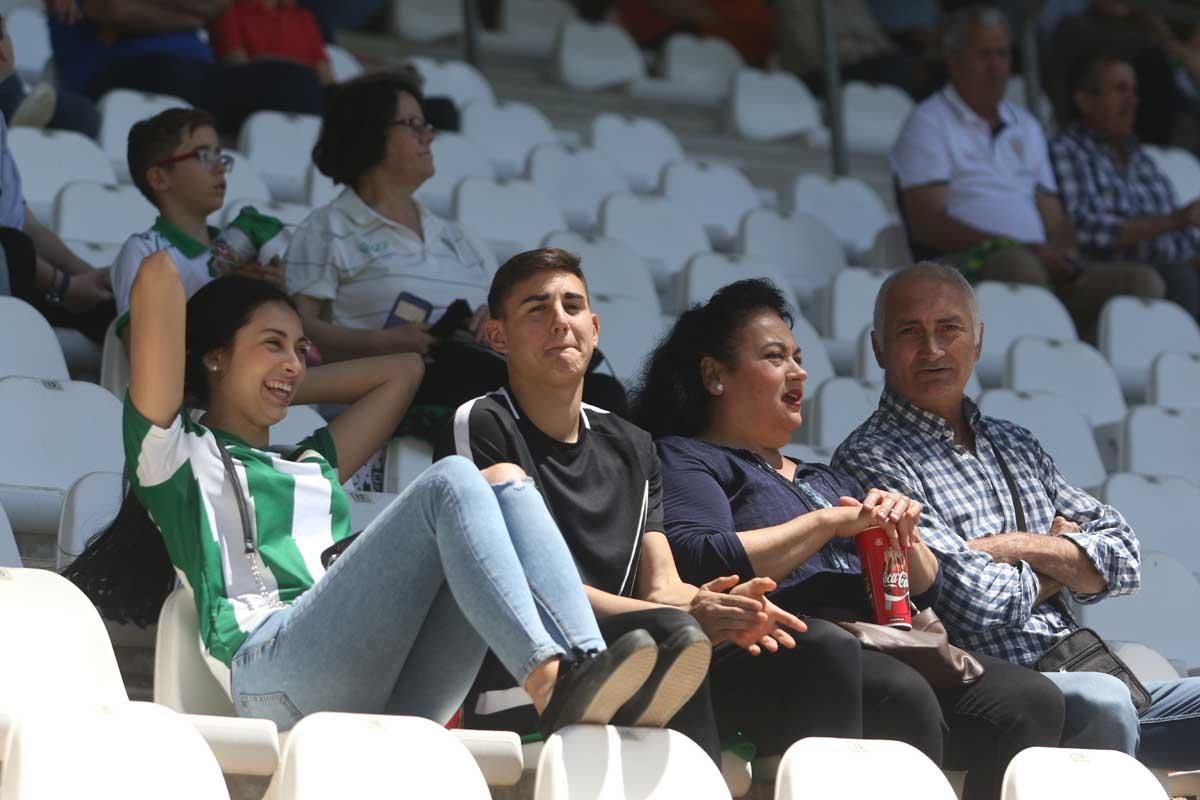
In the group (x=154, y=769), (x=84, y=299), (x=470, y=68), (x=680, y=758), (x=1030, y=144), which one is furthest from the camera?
(x=470, y=68)

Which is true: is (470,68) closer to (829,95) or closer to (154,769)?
(829,95)

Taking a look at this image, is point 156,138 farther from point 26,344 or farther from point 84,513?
point 84,513

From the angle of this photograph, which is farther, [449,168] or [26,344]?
[449,168]

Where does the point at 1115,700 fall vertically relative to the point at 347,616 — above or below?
below

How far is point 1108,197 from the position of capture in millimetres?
6648

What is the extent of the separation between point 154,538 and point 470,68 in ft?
13.5

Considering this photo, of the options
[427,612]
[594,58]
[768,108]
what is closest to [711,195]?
[768,108]

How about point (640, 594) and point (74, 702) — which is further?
point (640, 594)

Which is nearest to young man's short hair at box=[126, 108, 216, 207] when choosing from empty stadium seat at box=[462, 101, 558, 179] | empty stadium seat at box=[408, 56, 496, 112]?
empty stadium seat at box=[462, 101, 558, 179]

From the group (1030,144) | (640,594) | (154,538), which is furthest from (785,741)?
(1030,144)

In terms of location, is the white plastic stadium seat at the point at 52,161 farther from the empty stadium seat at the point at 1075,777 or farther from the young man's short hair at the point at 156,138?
the empty stadium seat at the point at 1075,777

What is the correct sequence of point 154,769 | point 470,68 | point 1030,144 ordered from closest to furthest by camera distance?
point 154,769, point 1030,144, point 470,68

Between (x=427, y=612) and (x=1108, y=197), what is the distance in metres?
4.33

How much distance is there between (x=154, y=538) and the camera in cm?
313
